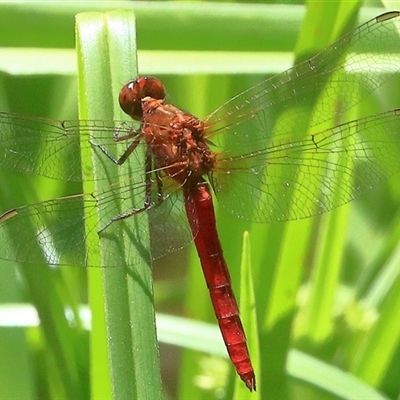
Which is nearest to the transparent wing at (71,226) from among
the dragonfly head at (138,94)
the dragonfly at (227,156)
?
the dragonfly at (227,156)

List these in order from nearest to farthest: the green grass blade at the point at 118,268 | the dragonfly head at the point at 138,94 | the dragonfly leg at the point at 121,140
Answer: the green grass blade at the point at 118,268
the dragonfly leg at the point at 121,140
the dragonfly head at the point at 138,94

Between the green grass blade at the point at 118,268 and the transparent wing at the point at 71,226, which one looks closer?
the green grass blade at the point at 118,268

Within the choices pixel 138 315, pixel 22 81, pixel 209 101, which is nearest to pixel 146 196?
pixel 138 315

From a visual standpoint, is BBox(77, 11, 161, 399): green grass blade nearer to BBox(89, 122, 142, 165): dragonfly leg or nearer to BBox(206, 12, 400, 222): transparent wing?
BBox(89, 122, 142, 165): dragonfly leg

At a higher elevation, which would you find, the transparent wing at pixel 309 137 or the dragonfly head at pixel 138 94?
the dragonfly head at pixel 138 94

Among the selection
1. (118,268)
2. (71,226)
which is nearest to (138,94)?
(71,226)

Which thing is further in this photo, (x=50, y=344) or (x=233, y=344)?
(x=50, y=344)

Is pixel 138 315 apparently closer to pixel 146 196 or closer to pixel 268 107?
pixel 146 196

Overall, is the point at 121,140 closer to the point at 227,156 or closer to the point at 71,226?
the point at 71,226

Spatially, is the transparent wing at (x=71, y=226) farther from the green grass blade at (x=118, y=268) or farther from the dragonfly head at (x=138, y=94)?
the dragonfly head at (x=138, y=94)
